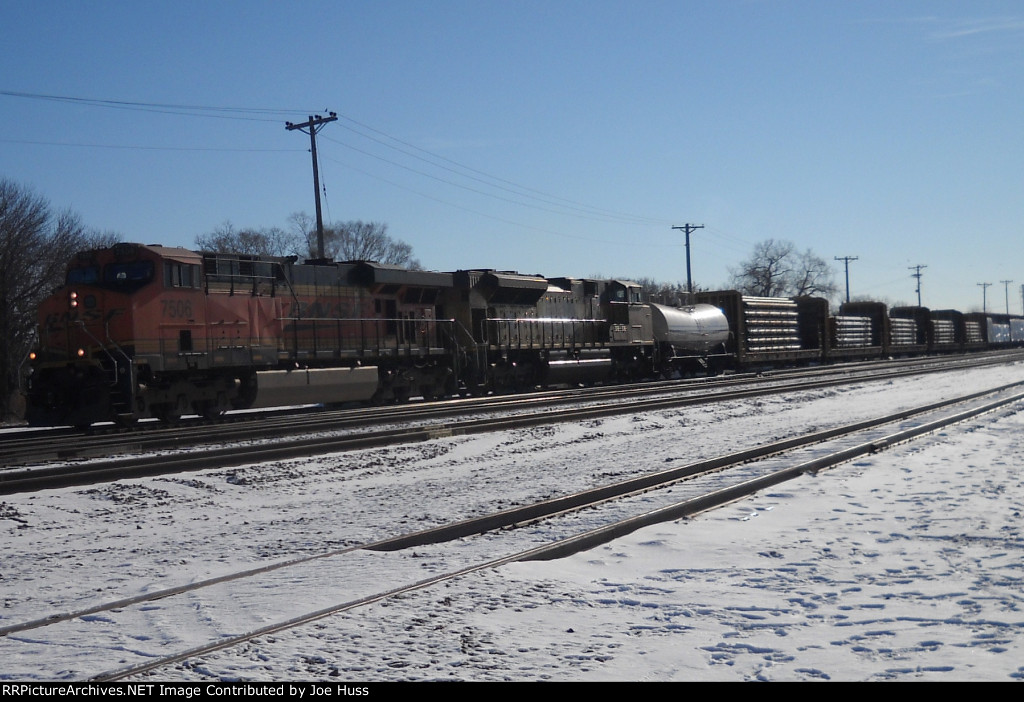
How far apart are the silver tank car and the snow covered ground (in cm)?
2028

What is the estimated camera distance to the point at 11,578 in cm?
591

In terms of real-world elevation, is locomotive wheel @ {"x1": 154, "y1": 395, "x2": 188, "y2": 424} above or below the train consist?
below

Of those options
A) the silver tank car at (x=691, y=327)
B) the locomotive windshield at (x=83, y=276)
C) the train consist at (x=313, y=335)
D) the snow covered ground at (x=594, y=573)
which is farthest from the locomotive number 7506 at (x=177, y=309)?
the silver tank car at (x=691, y=327)

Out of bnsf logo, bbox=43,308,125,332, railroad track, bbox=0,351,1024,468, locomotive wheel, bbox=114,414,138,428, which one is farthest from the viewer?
bnsf logo, bbox=43,308,125,332

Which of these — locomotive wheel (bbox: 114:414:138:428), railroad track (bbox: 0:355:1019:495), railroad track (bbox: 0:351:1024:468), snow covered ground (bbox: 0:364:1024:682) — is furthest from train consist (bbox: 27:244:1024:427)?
snow covered ground (bbox: 0:364:1024:682)

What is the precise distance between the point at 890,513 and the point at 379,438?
7.38m

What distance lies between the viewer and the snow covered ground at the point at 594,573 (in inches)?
156

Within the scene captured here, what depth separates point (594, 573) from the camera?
5617 mm

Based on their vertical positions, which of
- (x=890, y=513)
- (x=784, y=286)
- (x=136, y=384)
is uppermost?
(x=784, y=286)

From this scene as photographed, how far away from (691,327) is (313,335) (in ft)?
55.6

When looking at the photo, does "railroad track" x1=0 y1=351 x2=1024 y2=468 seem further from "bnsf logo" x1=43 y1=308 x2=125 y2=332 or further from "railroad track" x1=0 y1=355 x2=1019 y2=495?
"bnsf logo" x1=43 y1=308 x2=125 y2=332

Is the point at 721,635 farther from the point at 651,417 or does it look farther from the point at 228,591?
the point at 651,417

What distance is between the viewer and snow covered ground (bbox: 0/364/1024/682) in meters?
3.97
